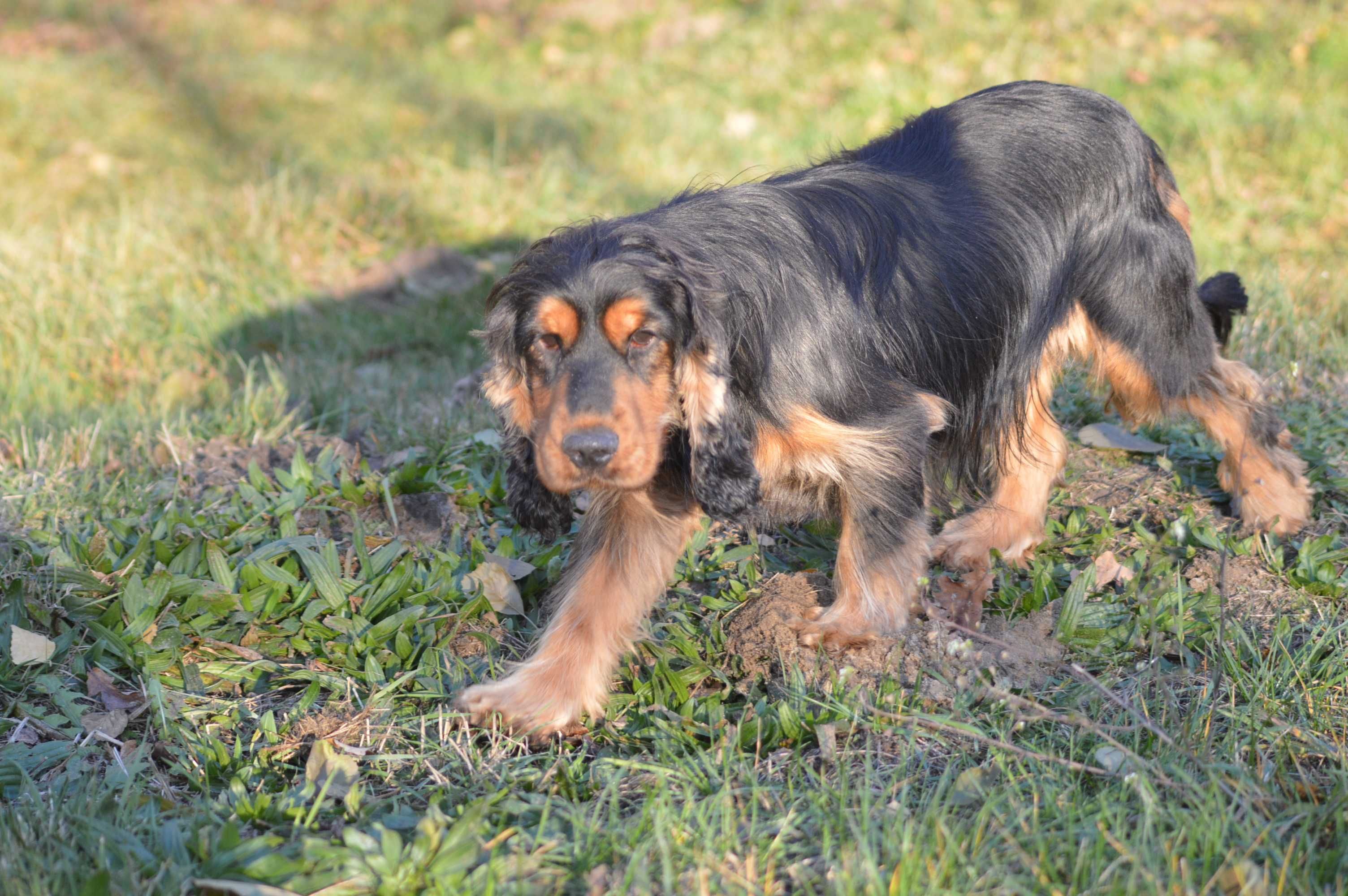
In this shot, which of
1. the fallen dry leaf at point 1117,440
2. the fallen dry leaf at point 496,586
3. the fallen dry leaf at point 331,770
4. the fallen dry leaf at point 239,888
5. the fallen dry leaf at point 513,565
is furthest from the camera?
the fallen dry leaf at point 1117,440

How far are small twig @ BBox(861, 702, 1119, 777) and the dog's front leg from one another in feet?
2.23

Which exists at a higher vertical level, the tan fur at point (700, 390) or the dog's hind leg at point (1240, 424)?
the tan fur at point (700, 390)

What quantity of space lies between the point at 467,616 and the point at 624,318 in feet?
3.53

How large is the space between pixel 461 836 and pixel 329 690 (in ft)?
3.07

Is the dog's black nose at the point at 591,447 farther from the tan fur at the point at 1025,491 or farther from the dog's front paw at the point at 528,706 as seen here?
the tan fur at the point at 1025,491

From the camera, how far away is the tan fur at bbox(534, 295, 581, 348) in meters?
2.71

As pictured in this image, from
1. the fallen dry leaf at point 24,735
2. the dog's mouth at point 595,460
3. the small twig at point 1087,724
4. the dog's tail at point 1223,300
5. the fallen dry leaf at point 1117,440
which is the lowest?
the fallen dry leaf at point 24,735

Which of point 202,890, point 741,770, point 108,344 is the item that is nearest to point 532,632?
point 741,770

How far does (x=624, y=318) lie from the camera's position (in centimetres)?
269

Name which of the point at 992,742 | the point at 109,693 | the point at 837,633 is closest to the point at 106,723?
the point at 109,693

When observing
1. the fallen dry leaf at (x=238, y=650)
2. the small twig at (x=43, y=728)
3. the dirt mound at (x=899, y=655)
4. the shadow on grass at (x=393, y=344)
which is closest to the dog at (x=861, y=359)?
the dirt mound at (x=899, y=655)

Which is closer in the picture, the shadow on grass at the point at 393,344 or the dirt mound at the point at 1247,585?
the dirt mound at the point at 1247,585

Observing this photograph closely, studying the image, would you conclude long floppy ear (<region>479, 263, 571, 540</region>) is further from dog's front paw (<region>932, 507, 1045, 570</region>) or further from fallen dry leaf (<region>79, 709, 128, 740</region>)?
dog's front paw (<region>932, 507, 1045, 570</region>)

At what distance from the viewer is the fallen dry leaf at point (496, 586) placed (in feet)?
11.0
